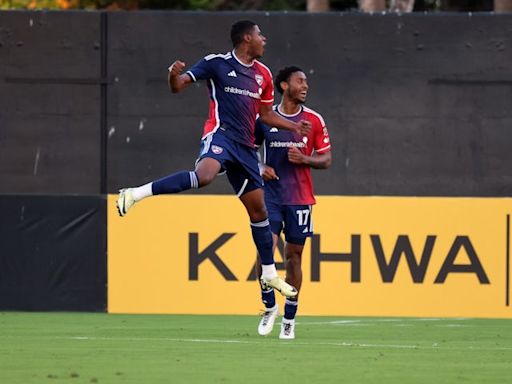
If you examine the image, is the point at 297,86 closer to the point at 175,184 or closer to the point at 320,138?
the point at 320,138

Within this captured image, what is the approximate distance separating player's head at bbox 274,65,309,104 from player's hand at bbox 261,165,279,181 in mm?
634

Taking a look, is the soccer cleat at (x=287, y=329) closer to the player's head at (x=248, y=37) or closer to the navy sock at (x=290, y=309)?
the navy sock at (x=290, y=309)

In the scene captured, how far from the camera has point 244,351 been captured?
10805mm

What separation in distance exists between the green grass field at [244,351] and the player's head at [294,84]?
2.09 metres

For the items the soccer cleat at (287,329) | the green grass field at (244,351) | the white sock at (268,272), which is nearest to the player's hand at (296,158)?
the white sock at (268,272)

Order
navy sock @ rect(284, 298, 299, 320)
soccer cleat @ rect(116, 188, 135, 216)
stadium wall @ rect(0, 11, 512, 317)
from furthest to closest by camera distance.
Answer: stadium wall @ rect(0, 11, 512, 317) → navy sock @ rect(284, 298, 299, 320) → soccer cleat @ rect(116, 188, 135, 216)

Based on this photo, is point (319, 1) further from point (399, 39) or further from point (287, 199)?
point (287, 199)

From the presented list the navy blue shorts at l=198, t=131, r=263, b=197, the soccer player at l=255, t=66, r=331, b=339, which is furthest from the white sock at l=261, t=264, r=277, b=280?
the navy blue shorts at l=198, t=131, r=263, b=197

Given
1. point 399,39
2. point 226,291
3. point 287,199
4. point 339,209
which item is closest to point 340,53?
point 399,39

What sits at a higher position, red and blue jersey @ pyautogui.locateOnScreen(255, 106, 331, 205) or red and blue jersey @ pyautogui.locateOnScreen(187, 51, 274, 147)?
red and blue jersey @ pyautogui.locateOnScreen(187, 51, 274, 147)

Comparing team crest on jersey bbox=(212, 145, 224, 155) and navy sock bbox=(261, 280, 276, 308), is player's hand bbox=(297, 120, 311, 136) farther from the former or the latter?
navy sock bbox=(261, 280, 276, 308)

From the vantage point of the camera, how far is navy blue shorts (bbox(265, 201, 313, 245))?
12530 mm

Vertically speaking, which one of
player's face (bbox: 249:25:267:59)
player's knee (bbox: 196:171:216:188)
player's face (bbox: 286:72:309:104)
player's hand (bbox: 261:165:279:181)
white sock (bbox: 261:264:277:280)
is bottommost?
white sock (bbox: 261:264:277:280)

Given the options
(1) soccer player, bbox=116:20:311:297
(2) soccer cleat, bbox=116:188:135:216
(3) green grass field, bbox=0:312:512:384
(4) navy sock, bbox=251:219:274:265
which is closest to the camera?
(3) green grass field, bbox=0:312:512:384
